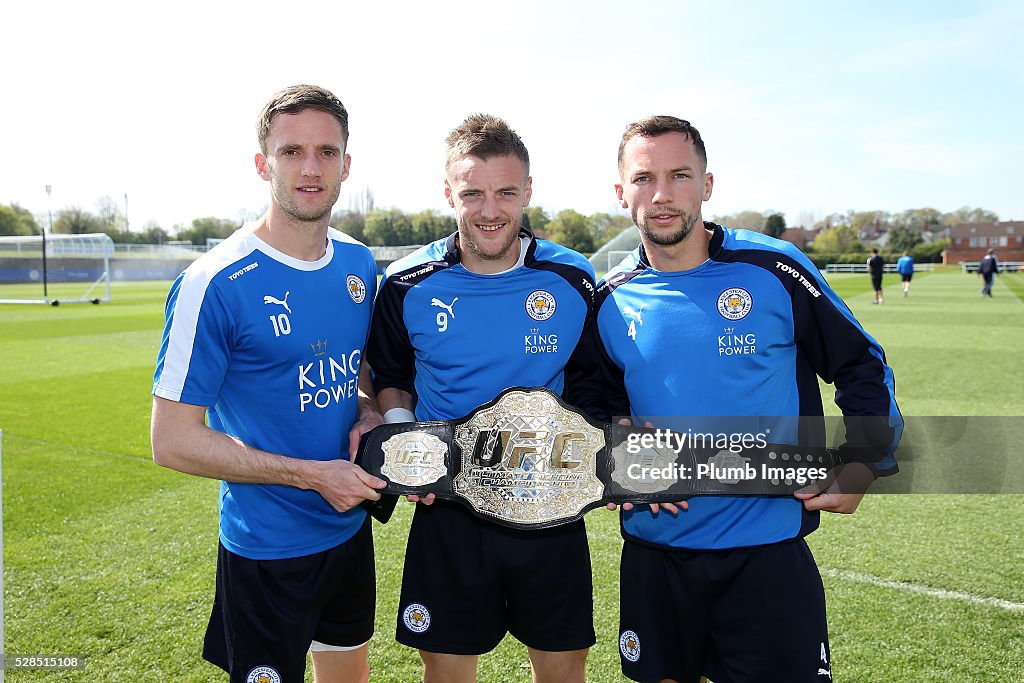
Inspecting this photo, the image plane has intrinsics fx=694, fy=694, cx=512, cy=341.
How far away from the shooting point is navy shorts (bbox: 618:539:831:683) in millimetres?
2346

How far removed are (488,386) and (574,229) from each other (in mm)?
30295

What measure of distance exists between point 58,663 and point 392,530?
2165mm

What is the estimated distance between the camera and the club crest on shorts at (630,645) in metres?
2.53

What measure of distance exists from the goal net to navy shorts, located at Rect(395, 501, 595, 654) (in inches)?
1213

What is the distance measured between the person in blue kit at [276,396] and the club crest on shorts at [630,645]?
1.10 m

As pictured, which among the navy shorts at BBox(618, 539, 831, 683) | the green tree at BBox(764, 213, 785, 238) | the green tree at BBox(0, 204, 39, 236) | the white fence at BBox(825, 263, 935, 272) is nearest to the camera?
the navy shorts at BBox(618, 539, 831, 683)

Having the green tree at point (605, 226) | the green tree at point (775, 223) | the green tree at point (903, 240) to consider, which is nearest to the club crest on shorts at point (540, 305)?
the green tree at point (605, 226)

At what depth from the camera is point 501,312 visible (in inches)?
106

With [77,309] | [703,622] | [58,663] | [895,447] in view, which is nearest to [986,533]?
[895,447]

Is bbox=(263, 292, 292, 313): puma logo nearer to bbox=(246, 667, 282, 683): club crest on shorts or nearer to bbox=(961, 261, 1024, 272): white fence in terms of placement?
bbox=(246, 667, 282, 683): club crest on shorts

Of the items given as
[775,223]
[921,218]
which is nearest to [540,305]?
[775,223]

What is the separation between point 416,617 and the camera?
269 cm

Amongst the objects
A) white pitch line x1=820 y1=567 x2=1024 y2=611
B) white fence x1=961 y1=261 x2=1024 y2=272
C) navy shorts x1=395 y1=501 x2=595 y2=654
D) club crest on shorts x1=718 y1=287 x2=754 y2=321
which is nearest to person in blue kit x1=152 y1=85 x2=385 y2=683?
navy shorts x1=395 y1=501 x2=595 y2=654

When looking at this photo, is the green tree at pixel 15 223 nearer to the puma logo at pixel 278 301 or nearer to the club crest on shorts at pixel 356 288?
the club crest on shorts at pixel 356 288
